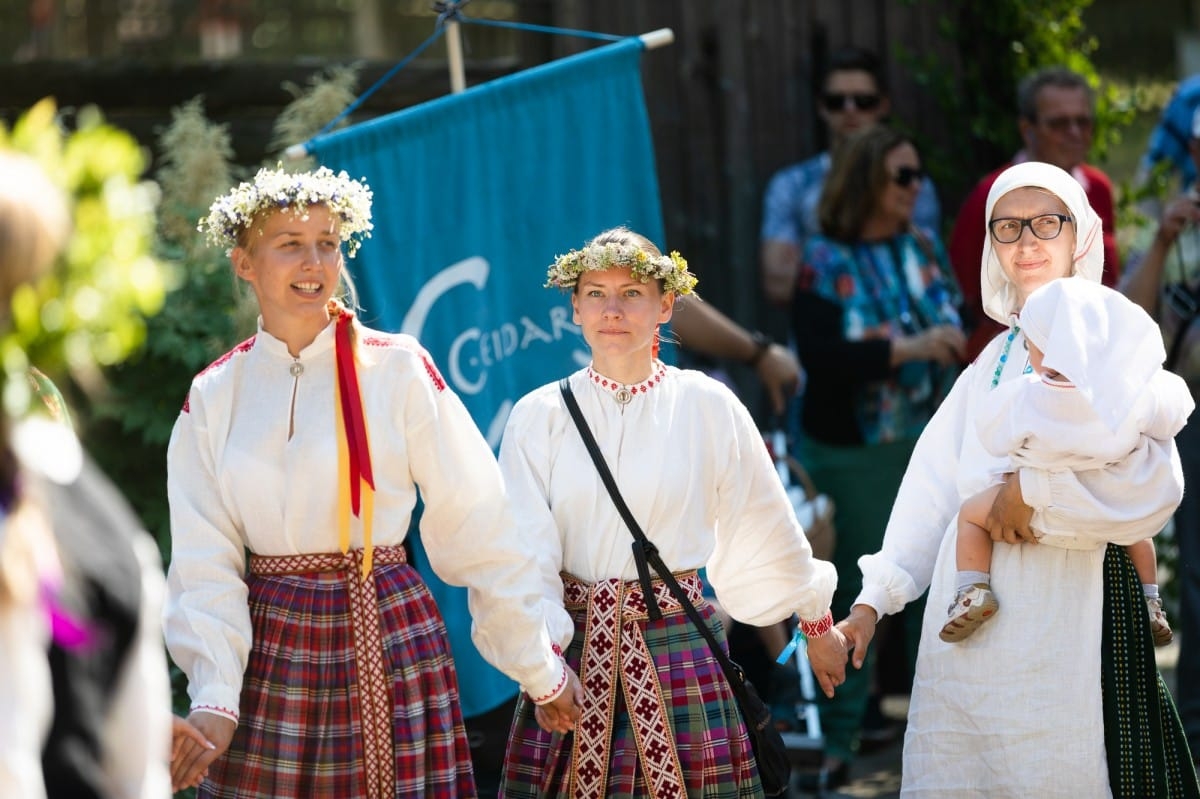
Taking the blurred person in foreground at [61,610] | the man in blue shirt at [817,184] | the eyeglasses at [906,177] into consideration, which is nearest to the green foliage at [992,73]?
the man in blue shirt at [817,184]

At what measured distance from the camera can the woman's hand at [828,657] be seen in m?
4.28

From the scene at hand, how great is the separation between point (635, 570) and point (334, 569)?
2.31 ft

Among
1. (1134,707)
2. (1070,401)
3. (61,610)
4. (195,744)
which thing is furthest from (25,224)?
(1134,707)

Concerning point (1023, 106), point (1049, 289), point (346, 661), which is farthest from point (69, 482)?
point (1023, 106)

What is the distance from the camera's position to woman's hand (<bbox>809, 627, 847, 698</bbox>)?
4281mm

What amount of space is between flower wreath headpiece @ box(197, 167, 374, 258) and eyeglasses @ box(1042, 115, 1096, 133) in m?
2.99

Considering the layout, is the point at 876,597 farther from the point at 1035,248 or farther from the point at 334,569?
the point at 334,569

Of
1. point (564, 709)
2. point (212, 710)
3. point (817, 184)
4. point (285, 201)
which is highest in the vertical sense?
point (817, 184)

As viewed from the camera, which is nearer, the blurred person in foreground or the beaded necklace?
the blurred person in foreground

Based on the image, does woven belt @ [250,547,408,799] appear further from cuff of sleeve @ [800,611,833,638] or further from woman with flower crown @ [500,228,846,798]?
cuff of sleeve @ [800,611,833,638]

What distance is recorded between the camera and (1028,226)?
4281 mm

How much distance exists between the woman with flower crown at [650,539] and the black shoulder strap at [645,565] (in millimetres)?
17

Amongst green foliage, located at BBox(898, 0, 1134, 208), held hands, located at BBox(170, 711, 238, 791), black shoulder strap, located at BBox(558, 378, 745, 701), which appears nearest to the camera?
held hands, located at BBox(170, 711, 238, 791)

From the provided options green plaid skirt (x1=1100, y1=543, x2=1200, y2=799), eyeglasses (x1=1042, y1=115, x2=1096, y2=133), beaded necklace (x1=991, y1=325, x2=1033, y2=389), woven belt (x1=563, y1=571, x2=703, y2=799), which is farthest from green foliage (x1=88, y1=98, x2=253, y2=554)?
eyeglasses (x1=1042, y1=115, x2=1096, y2=133)
